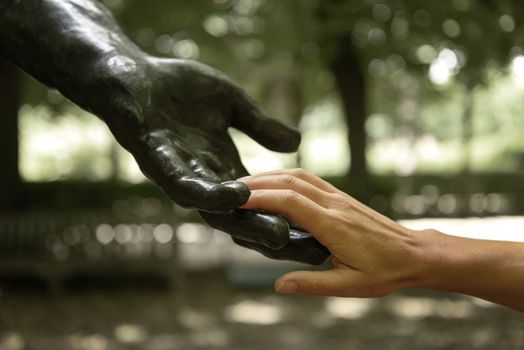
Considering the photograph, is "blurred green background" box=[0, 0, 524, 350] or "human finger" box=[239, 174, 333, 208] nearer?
"human finger" box=[239, 174, 333, 208]

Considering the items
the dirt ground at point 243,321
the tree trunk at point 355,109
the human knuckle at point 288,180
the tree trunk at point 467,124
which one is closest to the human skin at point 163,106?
the human knuckle at point 288,180

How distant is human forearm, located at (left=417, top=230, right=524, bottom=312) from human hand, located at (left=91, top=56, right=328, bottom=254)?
0.31 metres

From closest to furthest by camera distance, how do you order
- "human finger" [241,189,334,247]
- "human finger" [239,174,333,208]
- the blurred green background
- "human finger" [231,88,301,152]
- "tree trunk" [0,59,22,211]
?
1. "human finger" [241,189,334,247]
2. "human finger" [239,174,333,208]
3. "human finger" [231,88,301,152]
4. the blurred green background
5. "tree trunk" [0,59,22,211]

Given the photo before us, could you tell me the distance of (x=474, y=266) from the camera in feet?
6.29

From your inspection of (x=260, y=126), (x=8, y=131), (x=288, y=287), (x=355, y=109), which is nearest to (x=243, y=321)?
(x=355, y=109)

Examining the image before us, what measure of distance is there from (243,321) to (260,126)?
20.6ft

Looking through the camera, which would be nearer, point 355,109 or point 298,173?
point 298,173

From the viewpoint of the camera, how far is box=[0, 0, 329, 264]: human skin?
1.74 metres

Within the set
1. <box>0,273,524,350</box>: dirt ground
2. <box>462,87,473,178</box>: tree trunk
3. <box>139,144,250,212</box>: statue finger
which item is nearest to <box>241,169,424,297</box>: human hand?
<box>139,144,250,212</box>: statue finger

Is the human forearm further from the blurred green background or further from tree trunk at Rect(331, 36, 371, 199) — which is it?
tree trunk at Rect(331, 36, 371, 199)

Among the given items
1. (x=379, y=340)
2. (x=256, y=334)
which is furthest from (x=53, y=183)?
(x=379, y=340)

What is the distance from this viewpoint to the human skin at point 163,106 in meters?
1.74

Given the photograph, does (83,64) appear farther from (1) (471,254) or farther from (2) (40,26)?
(1) (471,254)

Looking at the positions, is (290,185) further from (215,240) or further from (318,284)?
(215,240)
